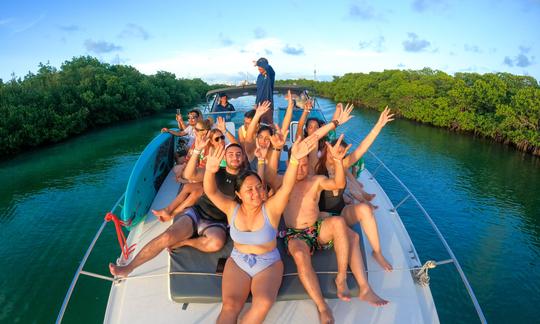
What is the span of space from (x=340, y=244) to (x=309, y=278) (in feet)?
1.40

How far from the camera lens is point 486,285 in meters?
6.30

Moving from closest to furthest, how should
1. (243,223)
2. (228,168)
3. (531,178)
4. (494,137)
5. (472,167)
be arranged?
1. (243,223)
2. (228,168)
3. (531,178)
4. (472,167)
5. (494,137)

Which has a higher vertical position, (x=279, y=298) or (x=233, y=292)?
(x=233, y=292)

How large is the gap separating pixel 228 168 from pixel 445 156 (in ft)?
49.5

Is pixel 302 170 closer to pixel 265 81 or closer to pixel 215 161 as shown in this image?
pixel 215 161

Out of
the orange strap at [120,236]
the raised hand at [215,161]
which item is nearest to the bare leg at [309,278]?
the raised hand at [215,161]

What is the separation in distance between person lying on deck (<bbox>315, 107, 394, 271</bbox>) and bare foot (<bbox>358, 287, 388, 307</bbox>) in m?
0.48

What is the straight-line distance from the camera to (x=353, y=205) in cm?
318

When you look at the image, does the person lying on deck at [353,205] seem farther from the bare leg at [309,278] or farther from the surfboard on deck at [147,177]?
the surfboard on deck at [147,177]

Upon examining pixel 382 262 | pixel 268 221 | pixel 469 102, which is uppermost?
pixel 469 102

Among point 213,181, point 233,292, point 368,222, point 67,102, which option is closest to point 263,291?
point 233,292

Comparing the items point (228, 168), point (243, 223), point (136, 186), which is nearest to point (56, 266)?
point (136, 186)

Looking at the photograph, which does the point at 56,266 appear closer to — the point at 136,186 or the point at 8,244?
the point at 8,244

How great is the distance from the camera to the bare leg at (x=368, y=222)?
307 centimetres
